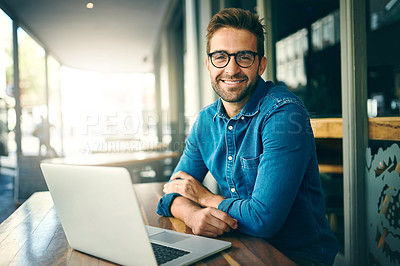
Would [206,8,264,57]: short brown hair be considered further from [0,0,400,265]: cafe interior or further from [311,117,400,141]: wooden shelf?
[311,117,400,141]: wooden shelf

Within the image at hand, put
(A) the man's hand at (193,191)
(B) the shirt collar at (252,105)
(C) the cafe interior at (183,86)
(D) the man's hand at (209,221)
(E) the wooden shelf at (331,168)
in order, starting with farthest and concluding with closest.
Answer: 1. (E) the wooden shelf at (331,168)
2. (C) the cafe interior at (183,86)
3. (B) the shirt collar at (252,105)
4. (A) the man's hand at (193,191)
5. (D) the man's hand at (209,221)

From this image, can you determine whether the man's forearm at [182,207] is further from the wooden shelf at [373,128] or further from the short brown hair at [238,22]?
the wooden shelf at [373,128]

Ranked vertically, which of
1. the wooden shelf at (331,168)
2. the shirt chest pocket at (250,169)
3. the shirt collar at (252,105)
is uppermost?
the shirt collar at (252,105)

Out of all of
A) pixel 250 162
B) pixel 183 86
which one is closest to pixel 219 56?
pixel 250 162

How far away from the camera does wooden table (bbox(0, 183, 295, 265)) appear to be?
832mm

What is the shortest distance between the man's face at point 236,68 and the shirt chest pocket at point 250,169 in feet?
A: 0.99

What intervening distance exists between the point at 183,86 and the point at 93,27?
2.22 meters

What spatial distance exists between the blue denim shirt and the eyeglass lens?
112mm

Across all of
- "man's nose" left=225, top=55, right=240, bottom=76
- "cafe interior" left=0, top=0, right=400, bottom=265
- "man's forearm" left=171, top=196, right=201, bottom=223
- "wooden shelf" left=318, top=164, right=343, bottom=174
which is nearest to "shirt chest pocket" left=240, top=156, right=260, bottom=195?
"man's forearm" left=171, top=196, right=201, bottom=223

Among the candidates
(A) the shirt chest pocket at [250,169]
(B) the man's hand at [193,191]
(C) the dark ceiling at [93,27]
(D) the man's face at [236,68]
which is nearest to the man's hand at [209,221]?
(B) the man's hand at [193,191]

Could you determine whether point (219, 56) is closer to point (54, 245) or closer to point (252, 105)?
point (252, 105)

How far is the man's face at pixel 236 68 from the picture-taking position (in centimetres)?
145

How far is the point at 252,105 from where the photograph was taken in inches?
55.7

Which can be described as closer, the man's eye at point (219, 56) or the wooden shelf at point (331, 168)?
the man's eye at point (219, 56)
